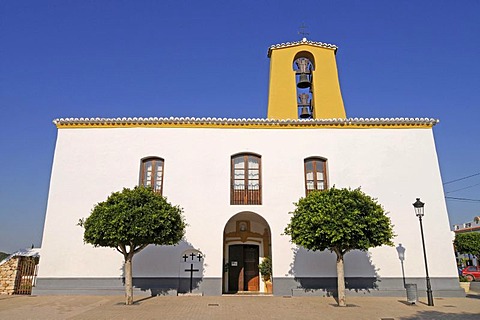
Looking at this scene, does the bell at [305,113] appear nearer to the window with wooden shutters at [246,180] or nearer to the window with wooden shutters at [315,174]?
the window with wooden shutters at [315,174]

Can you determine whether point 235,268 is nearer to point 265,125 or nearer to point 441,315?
point 265,125

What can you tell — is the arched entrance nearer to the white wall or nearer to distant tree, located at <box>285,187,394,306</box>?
the white wall

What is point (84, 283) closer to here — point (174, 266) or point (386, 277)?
point (174, 266)

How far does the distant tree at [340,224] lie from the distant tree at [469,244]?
1729 cm

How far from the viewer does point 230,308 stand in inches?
413

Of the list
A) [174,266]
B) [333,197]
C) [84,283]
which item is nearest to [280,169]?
[333,197]

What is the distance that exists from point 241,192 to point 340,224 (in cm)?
483

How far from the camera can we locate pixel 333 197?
36.3ft

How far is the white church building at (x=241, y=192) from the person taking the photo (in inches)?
522


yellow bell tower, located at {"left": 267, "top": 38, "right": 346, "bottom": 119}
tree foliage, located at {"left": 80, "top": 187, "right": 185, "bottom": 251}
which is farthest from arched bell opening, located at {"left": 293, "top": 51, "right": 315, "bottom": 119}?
tree foliage, located at {"left": 80, "top": 187, "right": 185, "bottom": 251}

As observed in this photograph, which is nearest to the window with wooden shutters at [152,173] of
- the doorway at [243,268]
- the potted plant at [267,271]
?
the doorway at [243,268]

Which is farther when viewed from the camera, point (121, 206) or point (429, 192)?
point (429, 192)

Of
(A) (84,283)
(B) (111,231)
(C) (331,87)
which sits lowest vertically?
(A) (84,283)

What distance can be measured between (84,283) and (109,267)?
1099mm
